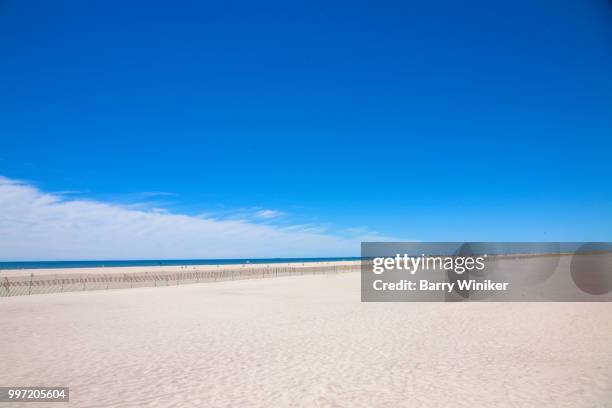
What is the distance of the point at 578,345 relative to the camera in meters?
10.9

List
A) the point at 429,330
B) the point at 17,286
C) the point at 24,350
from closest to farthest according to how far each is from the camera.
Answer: the point at 24,350
the point at 429,330
the point at 17,286

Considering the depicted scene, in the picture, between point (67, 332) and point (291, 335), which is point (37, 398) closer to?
point (67, 332)

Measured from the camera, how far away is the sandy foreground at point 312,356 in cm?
706

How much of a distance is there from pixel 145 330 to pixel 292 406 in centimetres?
858

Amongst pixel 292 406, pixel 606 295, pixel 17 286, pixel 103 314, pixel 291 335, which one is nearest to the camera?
pixel 292 406

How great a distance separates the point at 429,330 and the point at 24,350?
13154 mm

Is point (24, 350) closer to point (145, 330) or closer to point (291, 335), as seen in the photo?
point (145, 330)

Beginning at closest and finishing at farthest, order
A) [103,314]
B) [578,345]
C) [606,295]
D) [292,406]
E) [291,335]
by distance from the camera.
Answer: [292,406]
[578,345]
[291,335]
[103,314]
[606,295]

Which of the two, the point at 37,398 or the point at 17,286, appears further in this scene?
the point at 17,286

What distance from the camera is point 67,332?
1238 cm

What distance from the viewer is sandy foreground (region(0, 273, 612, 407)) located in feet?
23.2

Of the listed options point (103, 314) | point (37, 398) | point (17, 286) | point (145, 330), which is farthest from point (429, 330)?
point (17, 286)

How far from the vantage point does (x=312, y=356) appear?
9703mm

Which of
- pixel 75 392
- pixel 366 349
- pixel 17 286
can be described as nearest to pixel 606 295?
pixel 366 349
